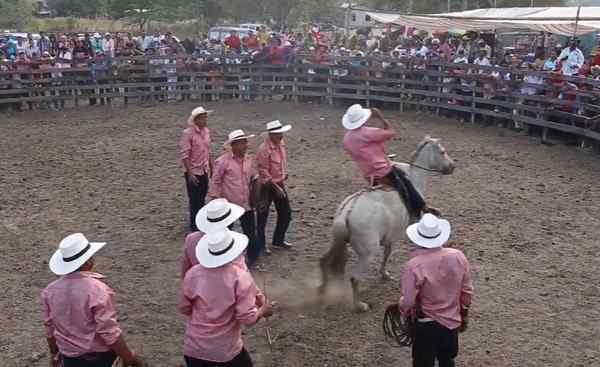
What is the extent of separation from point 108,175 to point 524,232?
714cm

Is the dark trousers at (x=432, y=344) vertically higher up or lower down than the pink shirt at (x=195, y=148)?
lower down

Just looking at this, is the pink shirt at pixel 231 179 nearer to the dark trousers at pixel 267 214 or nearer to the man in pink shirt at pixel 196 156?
the dark trousers at pixel 267 214

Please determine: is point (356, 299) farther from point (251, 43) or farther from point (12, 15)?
point (12, 15)

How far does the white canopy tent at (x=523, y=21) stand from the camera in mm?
18469

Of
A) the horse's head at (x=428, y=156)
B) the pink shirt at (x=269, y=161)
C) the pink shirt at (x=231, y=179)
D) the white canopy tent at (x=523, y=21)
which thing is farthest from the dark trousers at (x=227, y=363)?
the white canopy tent at (x=523, y=21)

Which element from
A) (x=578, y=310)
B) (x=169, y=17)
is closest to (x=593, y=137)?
(x=578, y=310)

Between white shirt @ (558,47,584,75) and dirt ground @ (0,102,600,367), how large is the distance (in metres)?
1.70

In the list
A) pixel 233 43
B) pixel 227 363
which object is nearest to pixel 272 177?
pixel 227 363

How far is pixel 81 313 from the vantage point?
3.94 meters

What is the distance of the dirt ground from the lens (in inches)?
233

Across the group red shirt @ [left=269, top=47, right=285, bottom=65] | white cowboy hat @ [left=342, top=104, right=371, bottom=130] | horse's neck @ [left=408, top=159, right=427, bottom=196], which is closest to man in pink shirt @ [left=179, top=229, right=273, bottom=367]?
white cowboy hat @ [left=342, top=104, right=371, bottom=130]

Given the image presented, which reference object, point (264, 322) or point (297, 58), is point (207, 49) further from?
point (264, 322)

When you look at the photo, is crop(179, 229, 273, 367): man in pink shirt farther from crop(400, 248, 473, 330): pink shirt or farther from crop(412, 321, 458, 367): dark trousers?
crop(412, 321, 458, 367): dark trousers

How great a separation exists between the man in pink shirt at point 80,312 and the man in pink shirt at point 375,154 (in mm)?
3490
